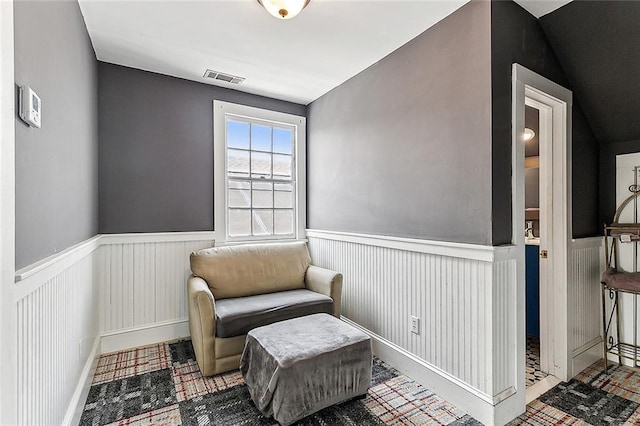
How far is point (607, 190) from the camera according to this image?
267 cm

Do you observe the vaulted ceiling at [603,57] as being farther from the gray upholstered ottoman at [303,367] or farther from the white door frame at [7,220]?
the white door frame at [7,220]

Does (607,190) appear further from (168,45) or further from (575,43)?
(168,45)

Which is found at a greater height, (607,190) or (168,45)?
(168,45)

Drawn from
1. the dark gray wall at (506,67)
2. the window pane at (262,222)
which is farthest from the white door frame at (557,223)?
the window pane at (262,222)

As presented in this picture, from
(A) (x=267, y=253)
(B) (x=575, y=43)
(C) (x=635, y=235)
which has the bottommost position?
(A) (x=267, y=253)

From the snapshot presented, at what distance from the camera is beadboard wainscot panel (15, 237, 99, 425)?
1118mm

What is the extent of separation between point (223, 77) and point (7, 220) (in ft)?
8.40

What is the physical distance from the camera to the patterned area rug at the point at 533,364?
2.37 meters

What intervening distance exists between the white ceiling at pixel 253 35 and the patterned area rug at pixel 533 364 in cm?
273

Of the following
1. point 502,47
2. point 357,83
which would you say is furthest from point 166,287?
point 502,47

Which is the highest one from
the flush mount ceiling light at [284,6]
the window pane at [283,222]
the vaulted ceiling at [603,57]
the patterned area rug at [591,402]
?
the flush mount ceiling light at [284,6]

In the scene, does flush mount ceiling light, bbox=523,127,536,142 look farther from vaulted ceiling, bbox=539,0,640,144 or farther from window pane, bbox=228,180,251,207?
window pane, bbox=228,180,251,207

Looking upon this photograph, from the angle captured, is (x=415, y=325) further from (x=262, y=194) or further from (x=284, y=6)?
(x=284, y=6)

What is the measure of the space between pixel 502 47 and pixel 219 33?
1950 mm
